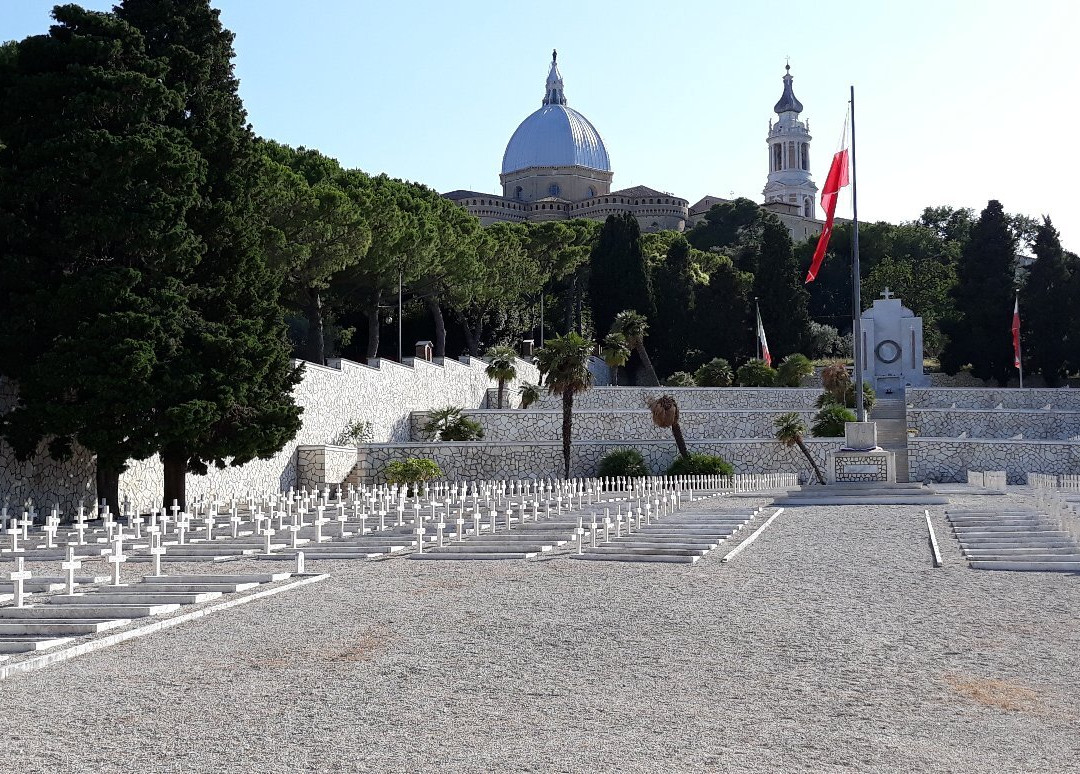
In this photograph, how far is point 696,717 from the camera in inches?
318

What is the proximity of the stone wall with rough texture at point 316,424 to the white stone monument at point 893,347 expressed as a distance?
1889cm

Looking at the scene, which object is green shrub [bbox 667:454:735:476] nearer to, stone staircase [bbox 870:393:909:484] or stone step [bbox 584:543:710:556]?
stone staircase [bbox 870:393:909:484]

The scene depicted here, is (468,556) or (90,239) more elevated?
(90,239)

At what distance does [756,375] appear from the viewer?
216 feet

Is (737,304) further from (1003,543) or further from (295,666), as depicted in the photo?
(295,666)

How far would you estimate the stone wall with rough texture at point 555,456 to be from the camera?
46.0 m

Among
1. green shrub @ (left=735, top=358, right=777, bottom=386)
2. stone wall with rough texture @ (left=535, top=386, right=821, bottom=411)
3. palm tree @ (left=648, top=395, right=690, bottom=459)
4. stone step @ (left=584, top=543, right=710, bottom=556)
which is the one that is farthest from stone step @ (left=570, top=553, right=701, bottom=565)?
green shrub @ (left=735, top=358, right=777, bottom=386)

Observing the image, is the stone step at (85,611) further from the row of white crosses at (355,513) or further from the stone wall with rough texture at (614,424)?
the stone wall with rough texture at (614,424)

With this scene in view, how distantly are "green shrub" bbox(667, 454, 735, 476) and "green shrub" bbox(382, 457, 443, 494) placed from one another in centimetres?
884

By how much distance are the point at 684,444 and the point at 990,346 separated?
27.5 meters

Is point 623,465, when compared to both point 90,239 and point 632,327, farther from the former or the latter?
point 90,239

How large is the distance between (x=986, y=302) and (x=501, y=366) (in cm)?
2725

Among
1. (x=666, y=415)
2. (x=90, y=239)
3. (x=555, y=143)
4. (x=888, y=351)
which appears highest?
(x=555, y=143)

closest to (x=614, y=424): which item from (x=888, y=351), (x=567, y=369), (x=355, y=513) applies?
(x=567, y=369)
